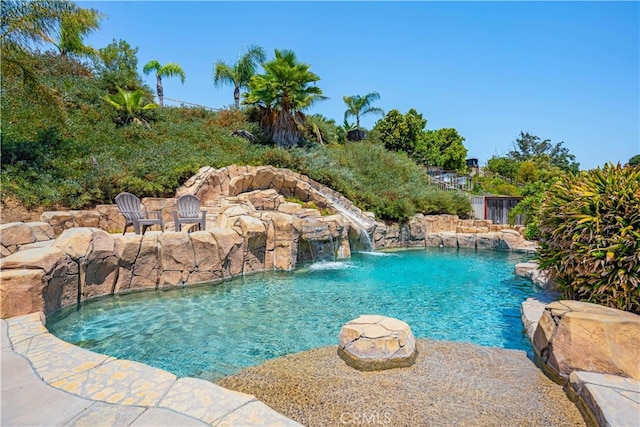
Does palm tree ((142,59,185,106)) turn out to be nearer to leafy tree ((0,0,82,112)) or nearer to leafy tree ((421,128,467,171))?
leafy tree ((0,0,82,112))

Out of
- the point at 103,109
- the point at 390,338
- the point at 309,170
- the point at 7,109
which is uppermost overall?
the point at 103,109

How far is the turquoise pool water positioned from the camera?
13.5 ft

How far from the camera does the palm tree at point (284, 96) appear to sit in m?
16.4

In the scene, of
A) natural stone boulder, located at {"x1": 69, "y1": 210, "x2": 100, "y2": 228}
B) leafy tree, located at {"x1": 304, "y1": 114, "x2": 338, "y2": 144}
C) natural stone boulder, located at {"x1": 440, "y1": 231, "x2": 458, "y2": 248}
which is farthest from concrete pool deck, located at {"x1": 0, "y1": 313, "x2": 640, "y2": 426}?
leafy tree, located at {"x1": 304, "y1": 114, "x2": 338, "y2": 144}

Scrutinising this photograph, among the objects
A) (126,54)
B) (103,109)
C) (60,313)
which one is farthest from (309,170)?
(126,54)

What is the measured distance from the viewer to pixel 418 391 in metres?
3.16

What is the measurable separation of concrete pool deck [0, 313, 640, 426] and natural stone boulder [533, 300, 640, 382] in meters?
0.18

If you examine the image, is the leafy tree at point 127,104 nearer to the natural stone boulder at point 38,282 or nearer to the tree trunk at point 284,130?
the tree trunk at point 284,130

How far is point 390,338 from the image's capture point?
150 inches

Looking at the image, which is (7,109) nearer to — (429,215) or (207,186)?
(207,186)

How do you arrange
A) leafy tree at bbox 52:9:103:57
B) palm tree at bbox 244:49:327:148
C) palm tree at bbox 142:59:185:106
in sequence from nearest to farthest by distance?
leafy tree at bbox 52:9:103:57, palm tree at bbox 244:49:327:148, palm tree at bbox 142:59:185:106

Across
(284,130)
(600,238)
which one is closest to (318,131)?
(284,130)

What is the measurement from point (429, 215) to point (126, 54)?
805 inches

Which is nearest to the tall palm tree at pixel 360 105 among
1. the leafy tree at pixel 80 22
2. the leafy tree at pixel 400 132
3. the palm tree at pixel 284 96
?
the leafy tree at pixel 400 132
